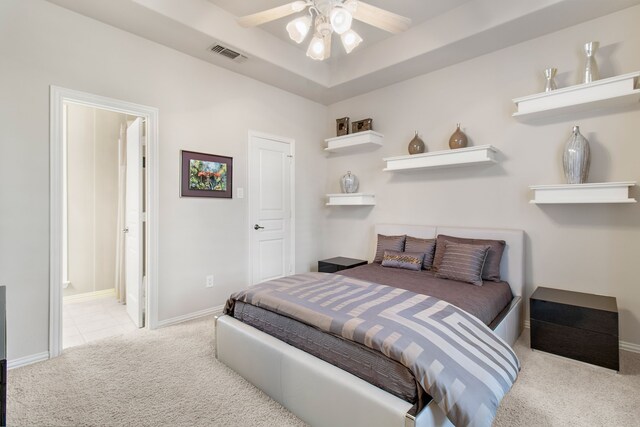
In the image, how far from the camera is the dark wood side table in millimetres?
2189

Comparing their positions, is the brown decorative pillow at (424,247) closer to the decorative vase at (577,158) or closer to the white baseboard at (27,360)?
the decorative vase at (577,158)

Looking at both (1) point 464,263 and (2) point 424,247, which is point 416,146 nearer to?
(2) point 424,247

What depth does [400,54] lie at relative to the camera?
11.1ft

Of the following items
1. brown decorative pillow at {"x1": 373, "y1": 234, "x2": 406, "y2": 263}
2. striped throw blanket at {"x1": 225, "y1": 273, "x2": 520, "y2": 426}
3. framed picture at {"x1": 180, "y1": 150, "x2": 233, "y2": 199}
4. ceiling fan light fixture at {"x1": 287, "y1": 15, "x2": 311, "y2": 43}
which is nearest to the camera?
striped throw blanket at {"x1": 225, "y1": 273, "x2": 520, "y2": 426}

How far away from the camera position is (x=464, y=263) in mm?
2803

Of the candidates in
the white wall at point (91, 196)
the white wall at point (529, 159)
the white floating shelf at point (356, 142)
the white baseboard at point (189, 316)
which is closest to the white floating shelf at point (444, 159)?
the white wall at point (529, 159)

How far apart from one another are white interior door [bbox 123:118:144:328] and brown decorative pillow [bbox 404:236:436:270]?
280cm

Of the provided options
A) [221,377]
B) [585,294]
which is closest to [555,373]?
[585,294]

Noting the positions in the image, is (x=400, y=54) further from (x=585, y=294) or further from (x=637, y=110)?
(x=585, y=294)

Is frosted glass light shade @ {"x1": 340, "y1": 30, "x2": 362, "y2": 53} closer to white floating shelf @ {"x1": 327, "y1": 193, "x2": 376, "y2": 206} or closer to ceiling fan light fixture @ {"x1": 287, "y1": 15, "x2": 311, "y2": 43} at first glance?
ceiling fan light fixture @ {"x1": 287, "y1": 15, "x2": 311, "y2": 43}

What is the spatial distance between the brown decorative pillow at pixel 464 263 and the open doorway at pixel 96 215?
326cm

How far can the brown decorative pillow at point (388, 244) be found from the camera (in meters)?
3.58

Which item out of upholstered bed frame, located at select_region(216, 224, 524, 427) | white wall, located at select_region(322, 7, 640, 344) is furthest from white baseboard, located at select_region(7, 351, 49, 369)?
white wall, located at select_region(322, 7, 640, 344)

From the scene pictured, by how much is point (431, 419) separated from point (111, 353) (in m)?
2.46
